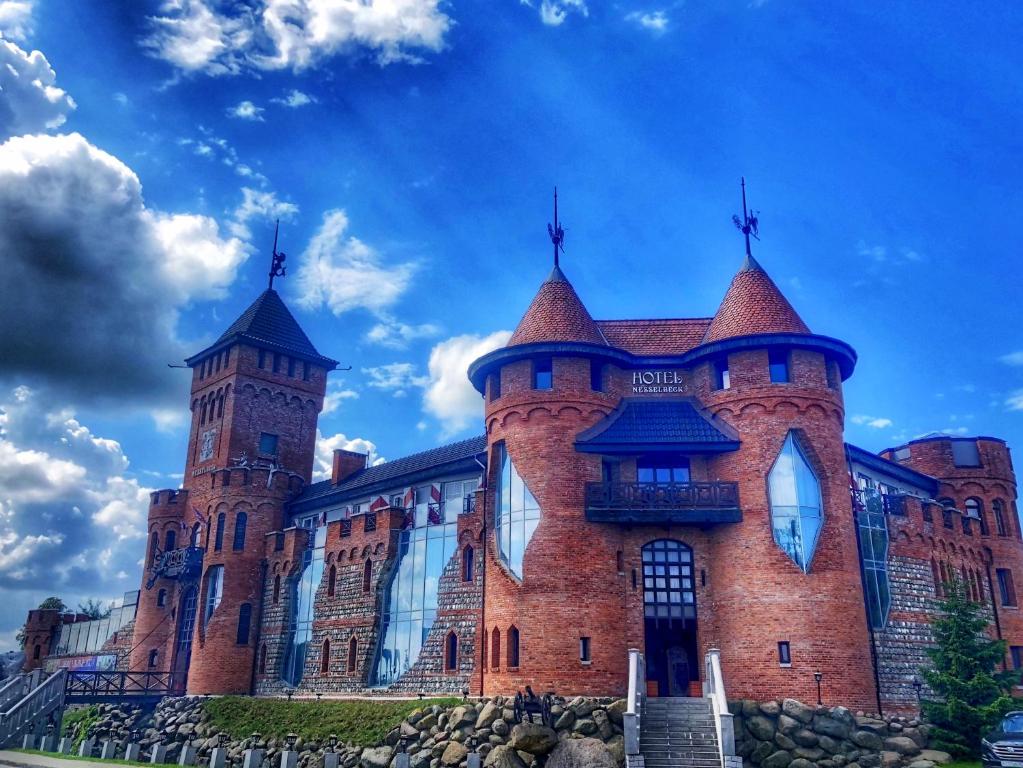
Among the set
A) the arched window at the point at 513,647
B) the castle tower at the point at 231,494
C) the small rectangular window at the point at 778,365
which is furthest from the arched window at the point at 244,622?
the small rectangular window at the point at 778,365

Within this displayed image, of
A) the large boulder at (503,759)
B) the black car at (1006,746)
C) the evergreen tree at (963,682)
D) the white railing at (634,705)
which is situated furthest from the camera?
the evergreen tree at (963,682)

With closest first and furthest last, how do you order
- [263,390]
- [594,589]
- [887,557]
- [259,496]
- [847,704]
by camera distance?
1. [847,704]
2. [594,589]
3. [887,557]
4. [259,496]
5. [263,390]

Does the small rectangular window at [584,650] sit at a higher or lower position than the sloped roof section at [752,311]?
lower

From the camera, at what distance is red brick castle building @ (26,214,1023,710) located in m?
27.1

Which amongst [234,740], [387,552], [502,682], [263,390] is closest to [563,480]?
[502,682]

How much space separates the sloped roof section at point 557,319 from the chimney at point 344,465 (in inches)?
570

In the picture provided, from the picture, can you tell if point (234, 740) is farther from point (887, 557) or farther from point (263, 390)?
point (887, 557)

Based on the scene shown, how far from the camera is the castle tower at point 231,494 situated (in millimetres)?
41000

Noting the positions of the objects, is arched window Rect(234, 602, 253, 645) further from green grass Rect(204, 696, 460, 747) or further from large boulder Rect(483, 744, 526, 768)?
large boulder Rect(483, 744, 526, 768)

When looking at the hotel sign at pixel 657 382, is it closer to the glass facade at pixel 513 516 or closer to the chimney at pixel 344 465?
the glass facade at pixel 513 516

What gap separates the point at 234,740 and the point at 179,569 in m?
10.6

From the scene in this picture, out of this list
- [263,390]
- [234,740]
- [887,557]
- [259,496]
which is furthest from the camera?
[263,390]

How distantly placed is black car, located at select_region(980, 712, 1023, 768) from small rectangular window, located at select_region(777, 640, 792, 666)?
215 inches

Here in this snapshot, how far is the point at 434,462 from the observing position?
37.7 m
